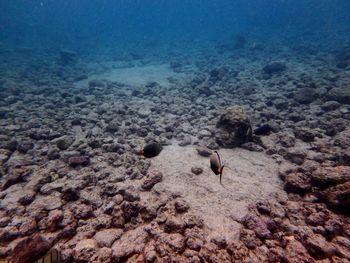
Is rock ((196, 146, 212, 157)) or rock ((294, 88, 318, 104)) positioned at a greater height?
rock ((294, 88, 318, 104))

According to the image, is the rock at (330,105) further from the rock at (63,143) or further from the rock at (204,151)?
the rock at (63,143)

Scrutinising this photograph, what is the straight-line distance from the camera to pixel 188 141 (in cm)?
802

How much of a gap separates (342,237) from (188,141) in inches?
199

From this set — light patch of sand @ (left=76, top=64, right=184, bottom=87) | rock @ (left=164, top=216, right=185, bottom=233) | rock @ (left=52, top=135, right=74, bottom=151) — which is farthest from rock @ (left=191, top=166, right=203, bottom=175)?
light patch of sand @ (left=76, top=64, right=184, bottom=87)

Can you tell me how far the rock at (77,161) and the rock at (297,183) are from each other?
19.0 feet

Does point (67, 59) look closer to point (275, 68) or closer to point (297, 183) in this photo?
point (275, 68)

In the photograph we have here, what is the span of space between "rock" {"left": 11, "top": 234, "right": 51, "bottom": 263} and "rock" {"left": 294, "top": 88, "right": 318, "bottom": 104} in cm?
1167

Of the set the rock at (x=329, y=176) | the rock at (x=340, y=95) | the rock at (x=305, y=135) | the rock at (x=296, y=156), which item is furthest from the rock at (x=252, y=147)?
the rock at (x=340, y=95)

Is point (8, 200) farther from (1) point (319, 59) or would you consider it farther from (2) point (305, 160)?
(1) point (319, 59)

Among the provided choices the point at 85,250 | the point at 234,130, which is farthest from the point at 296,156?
the point at 85,250

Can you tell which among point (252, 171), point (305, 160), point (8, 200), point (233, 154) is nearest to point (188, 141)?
point (233, 154)

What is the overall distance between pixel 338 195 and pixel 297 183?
2.78 feet

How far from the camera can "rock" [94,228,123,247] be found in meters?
4.15

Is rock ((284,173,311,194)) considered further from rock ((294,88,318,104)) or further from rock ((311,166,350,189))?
rock ((294,88,318,104))
